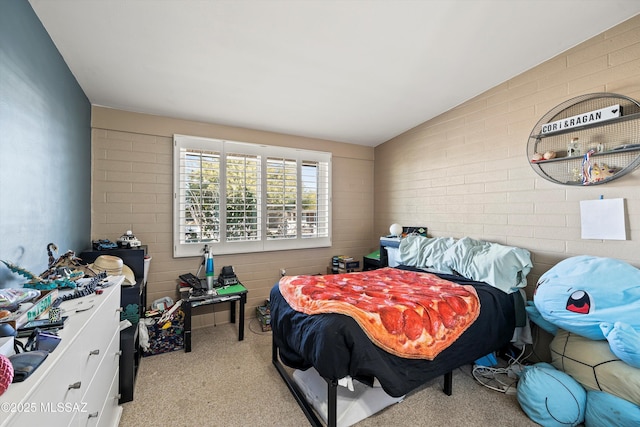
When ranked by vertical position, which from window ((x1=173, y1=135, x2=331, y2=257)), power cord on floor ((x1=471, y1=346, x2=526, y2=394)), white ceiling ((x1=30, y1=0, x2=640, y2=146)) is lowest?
power cord on floor ((x1=471, y1=346, x2=526, y2=394))

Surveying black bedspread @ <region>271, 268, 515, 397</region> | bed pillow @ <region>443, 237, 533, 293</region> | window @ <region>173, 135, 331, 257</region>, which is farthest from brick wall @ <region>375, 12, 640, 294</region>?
window @ <region>173, 135, 331, 257</region>

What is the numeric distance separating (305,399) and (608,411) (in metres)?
1.84

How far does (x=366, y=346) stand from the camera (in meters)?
1.53

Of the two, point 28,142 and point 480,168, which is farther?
point 480,168

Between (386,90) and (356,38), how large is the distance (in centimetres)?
85

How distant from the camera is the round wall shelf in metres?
1.83

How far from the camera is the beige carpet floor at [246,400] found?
1.76 m

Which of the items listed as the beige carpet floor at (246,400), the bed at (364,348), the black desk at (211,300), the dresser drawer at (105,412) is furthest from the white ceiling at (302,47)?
the beige carpet floor at (246,400)

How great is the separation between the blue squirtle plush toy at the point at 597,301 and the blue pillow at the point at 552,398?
0.34m

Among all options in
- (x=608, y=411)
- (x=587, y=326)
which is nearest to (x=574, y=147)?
(x=587, y=326)

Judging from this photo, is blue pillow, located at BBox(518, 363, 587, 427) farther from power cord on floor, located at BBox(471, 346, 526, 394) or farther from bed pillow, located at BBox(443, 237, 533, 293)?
bed pillow, located at BBox(443, 237, 533, 293)

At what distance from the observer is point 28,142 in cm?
145

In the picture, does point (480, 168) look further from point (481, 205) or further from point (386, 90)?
point (386, 90)

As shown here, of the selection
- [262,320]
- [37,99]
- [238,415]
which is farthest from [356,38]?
[262,320]
